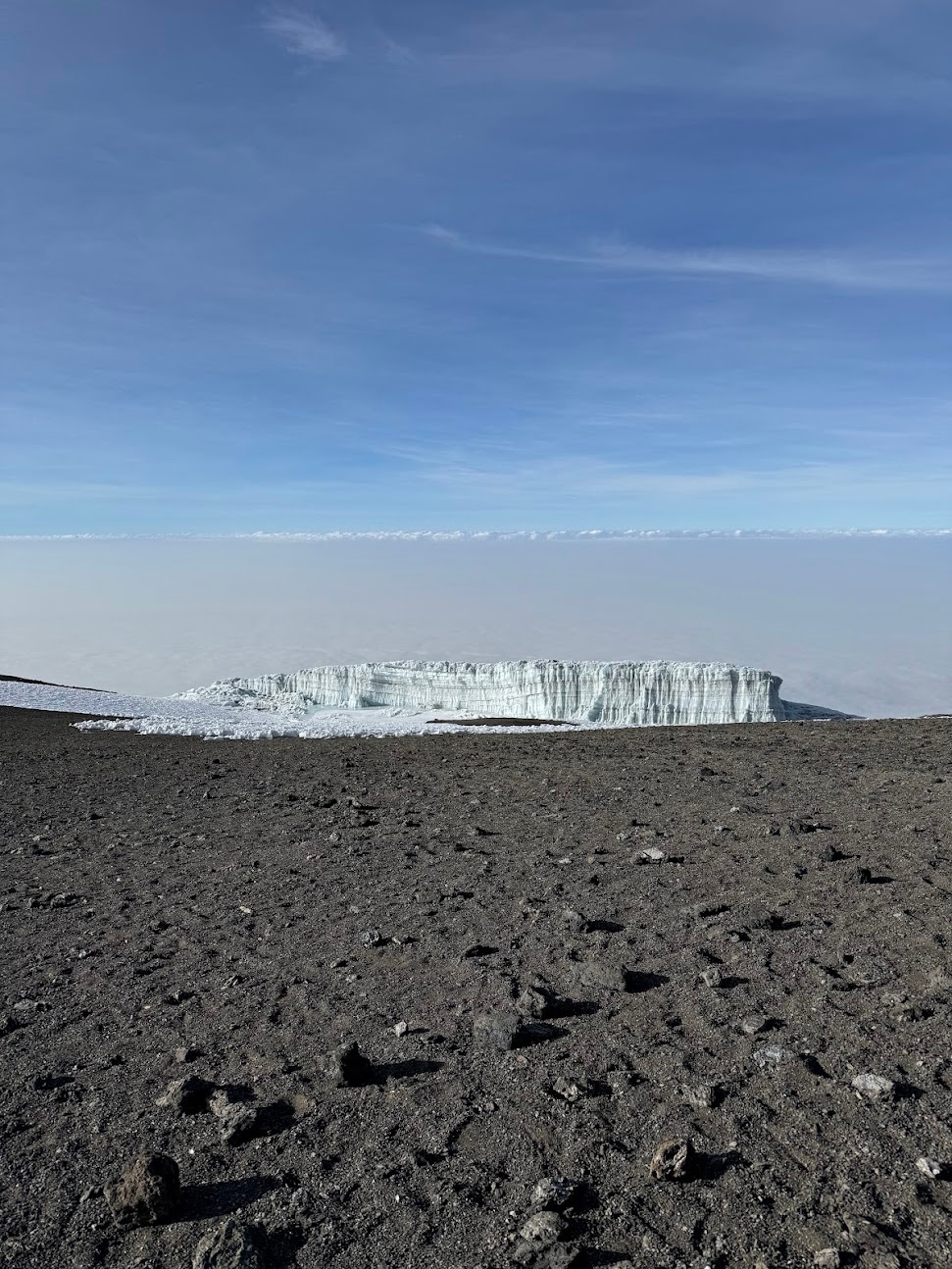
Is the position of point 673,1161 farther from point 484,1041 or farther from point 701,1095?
point 484,1041

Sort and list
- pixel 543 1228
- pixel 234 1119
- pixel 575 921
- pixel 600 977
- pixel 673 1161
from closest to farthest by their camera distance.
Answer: pixel 543 1228 < pixel 673 1161 < pixel 234 1119 < pixel 600 977 < pixel 575 921

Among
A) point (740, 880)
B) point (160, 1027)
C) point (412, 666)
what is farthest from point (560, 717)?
point (160, 1027)

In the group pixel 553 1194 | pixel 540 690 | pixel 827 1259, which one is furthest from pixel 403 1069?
pixel 540 690

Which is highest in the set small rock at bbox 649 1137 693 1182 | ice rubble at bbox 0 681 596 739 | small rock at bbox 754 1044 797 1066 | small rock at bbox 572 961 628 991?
ice rubble at bbox 0 681 596 739

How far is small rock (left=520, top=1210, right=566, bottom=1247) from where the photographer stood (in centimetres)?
261

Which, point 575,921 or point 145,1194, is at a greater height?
point 575,921

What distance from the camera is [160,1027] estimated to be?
4.00 meters

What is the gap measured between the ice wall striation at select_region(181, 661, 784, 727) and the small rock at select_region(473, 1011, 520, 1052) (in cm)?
1870

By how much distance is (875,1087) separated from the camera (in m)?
3.21

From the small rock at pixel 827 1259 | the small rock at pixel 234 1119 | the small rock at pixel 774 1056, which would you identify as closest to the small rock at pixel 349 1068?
the small rock at pixel 234 1119

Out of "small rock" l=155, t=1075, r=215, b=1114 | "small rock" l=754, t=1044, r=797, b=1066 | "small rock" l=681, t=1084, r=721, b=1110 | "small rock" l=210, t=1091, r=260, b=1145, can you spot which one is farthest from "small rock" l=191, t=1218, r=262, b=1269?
"small rock" l=754, t=1044, r=797, b=1066

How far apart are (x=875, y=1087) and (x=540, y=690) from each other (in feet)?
72.4

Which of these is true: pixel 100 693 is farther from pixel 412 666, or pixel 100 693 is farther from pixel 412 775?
pixel 412 775

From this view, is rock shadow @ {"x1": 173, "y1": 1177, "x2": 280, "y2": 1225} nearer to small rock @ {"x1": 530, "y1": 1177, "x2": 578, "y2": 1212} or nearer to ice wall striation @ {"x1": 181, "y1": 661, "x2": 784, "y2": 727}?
small rock @ {"x1": 530, "y1": 1177, "x2": 578, "y2": 1212}
